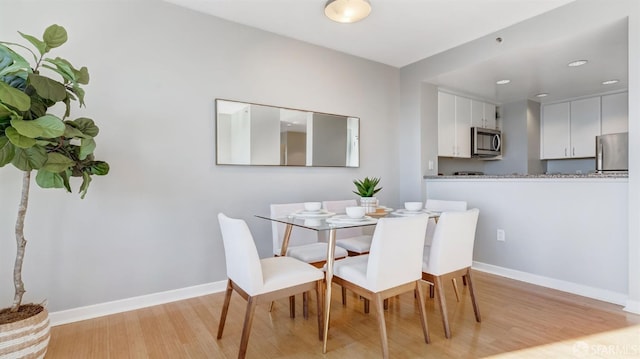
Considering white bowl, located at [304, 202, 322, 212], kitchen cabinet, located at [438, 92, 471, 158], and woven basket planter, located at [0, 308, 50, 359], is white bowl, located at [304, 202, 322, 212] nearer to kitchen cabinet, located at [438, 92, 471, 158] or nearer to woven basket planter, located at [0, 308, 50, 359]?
woven basket planter, located at [0, 308, 50, 359]

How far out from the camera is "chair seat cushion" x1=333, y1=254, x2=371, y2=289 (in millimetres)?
1876

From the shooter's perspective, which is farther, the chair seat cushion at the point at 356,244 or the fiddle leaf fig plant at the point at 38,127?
the chair seat cushion at the point at 356,244

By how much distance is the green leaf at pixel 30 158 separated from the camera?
5.21 ft

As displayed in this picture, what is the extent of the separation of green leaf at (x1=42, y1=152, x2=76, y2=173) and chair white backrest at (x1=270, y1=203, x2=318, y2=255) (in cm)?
136

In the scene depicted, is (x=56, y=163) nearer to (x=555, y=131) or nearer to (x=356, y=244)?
(x=356, y=244)

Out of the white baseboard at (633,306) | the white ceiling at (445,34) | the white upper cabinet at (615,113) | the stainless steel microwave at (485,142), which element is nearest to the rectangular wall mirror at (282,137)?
the white ceiling at (445,34)

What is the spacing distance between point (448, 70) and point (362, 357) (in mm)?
3136

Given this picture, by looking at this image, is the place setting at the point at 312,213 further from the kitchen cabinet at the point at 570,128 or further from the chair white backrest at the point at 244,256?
the kitchen cabinet at the point at 570,128

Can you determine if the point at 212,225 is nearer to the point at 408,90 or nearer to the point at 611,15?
the point at 408,90

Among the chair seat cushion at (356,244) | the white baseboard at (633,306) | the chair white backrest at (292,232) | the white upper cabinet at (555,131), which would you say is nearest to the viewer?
the white baseboard at (633,306)

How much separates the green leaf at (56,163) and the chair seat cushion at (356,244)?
206 centimetres

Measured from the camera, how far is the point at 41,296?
220cm

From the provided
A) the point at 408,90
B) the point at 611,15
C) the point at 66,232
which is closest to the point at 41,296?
the point at 66,232

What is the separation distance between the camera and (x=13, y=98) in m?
1.43
